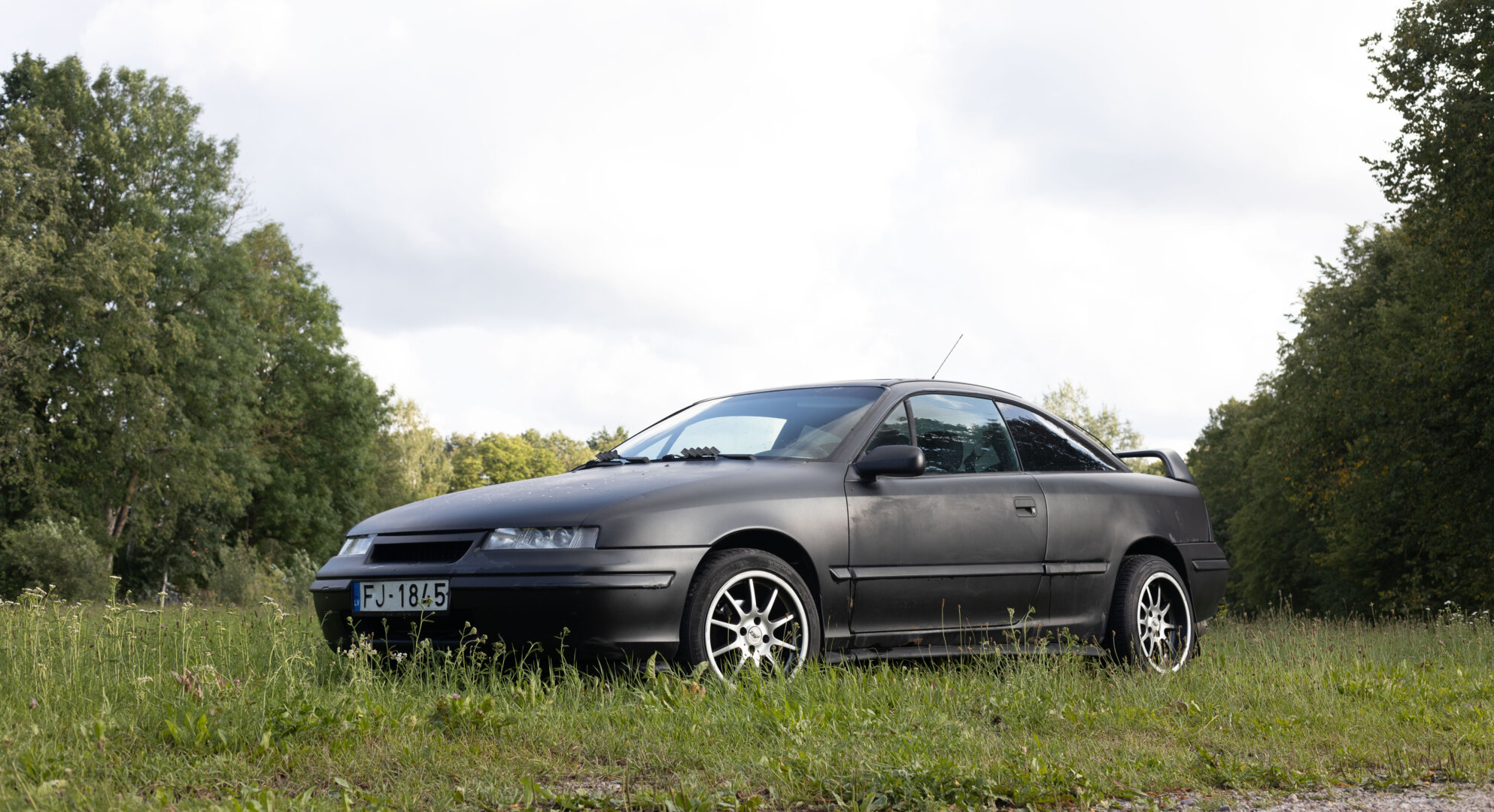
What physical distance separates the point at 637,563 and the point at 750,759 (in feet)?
4.24

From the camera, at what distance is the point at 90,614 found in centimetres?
805

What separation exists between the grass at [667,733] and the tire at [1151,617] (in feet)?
1.55

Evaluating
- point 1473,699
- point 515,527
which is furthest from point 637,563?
point 1473,699

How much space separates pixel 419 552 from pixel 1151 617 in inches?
158

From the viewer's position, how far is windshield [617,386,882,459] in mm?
6184

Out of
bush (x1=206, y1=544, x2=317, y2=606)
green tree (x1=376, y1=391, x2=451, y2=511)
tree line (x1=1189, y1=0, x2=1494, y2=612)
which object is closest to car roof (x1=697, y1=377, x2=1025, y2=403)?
tree line (x1=1189, y1=0, x2=1494, y2=612)

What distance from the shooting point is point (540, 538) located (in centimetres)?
516

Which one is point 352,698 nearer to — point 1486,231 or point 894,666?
point 894,666

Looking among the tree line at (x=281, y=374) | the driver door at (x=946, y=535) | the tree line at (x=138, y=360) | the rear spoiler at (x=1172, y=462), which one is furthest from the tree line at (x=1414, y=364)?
the tree line at (x=138, y=360)

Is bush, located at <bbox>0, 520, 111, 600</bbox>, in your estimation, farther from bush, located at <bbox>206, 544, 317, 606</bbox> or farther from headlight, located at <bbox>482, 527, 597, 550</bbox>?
headlight, located at <bbox>482, 527, 597, 550</bbox>

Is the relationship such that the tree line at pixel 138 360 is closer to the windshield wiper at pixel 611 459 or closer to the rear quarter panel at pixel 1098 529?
the windshield wiper at pixel 611 459

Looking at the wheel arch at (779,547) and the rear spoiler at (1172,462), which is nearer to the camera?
the wheel arch at (779,547)

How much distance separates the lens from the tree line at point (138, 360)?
101 ft

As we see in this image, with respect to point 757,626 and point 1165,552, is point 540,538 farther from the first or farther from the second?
point 1165,552
